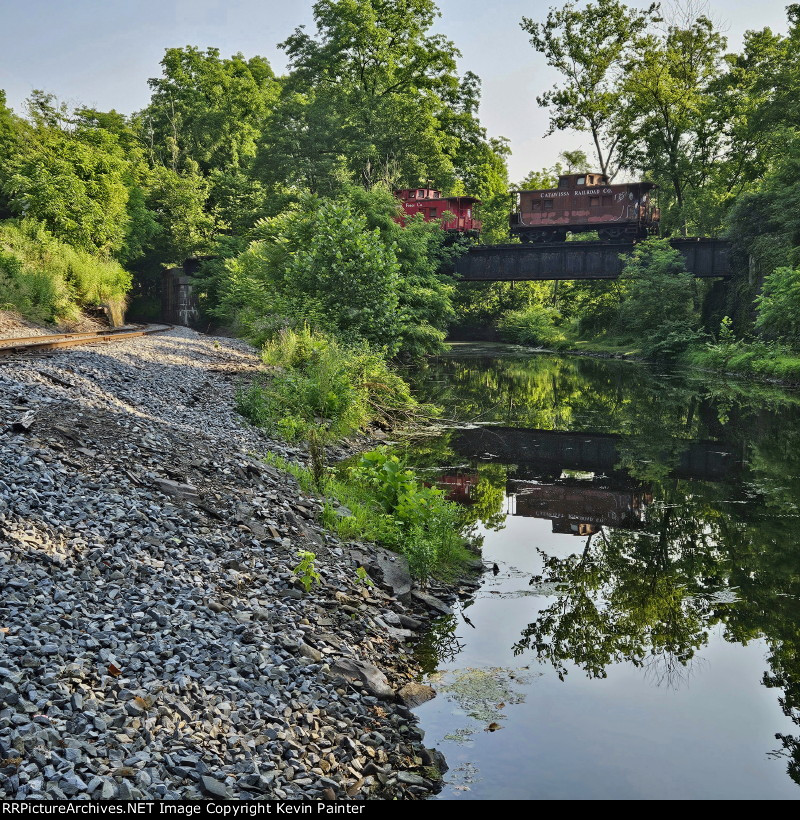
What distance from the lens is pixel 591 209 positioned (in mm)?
40938

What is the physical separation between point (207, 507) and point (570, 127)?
161 ft

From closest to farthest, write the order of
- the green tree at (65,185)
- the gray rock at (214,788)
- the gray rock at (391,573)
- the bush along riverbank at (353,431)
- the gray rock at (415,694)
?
the gray rock at (214,788)
the gray rock at (415,694)
the gray rock at (391,573)
the bush along riverbank at (353,431)
the green tree at (65,185)

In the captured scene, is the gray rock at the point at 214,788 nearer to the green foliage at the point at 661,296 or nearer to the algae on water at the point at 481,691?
the algae on water at the point at 481,691

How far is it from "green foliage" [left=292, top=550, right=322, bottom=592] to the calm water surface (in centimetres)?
114

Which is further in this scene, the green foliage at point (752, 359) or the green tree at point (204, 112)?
the green tree at point (204, 112)

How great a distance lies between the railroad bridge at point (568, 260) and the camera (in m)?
38.0

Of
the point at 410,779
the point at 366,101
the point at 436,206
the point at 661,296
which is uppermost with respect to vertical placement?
the point at 366,101

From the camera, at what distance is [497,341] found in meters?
52.5

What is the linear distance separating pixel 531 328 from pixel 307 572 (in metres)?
45.6

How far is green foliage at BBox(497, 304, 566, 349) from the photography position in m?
49.5

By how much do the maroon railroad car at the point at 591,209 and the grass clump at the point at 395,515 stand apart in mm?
33982

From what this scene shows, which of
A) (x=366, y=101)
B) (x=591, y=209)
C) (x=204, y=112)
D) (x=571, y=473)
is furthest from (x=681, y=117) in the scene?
(x=571, y=473)

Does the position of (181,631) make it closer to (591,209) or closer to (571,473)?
(571,473)

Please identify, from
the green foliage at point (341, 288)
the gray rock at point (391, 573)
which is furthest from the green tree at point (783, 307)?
the gray rock at point (391, 573)
